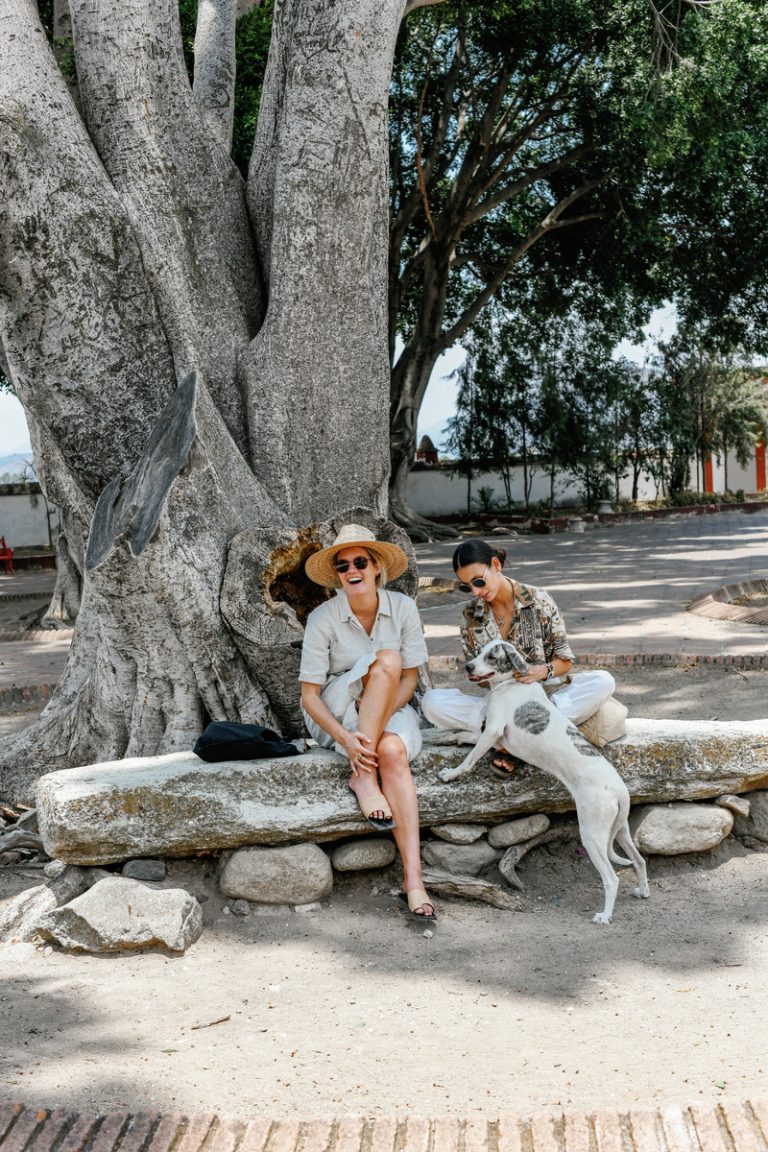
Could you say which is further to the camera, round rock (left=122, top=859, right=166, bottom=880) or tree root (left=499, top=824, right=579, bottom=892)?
tree root (left=499, top=824, right=579, bottom=892)

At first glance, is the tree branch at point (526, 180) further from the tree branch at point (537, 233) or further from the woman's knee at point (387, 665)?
the woman's knee at point (387, 665)

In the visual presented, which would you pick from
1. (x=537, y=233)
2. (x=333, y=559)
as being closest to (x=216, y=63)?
(x=333, y=559)

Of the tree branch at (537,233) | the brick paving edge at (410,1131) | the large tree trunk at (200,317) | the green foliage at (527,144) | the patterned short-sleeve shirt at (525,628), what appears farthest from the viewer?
the tree branch at (537,233)

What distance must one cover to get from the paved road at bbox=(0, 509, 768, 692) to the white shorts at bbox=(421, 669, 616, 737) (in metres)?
4.37

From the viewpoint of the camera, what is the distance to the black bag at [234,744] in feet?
16.8

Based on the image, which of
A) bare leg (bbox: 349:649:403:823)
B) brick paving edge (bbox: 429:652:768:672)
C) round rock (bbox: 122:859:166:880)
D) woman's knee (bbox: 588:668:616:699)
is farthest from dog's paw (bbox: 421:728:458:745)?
brick paving edge (bbox: 429:652:768:672)

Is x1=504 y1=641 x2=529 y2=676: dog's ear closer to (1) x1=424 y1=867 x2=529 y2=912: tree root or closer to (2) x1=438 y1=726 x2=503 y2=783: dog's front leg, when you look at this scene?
(2) x1=438 y1=726 x2=503 y2=783: dog's front leg

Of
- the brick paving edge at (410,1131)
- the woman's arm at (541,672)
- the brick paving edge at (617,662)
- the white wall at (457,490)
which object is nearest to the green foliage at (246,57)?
the brick paving edge at (617,662)

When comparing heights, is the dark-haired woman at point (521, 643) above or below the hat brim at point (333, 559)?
below

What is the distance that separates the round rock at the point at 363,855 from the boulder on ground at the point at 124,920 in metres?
0.67

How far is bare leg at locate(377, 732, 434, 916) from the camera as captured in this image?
4.89 m

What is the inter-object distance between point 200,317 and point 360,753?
8.61ft

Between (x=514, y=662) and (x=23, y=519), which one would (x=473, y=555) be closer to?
(x=514, y=662)

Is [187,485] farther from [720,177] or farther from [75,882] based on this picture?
[720,177]
